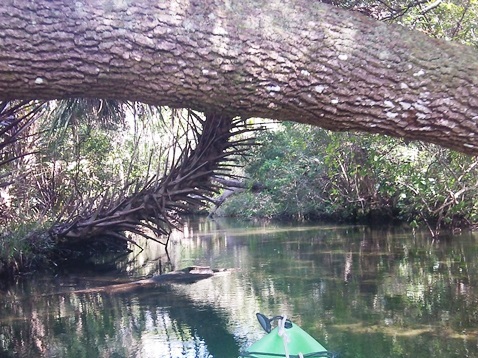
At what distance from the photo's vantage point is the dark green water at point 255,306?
5.10 metres

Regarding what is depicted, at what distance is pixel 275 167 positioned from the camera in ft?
69.1

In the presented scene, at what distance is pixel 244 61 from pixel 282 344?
1.58m

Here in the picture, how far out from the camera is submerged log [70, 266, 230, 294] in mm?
7719

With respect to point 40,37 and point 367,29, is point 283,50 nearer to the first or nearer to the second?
point 367,29

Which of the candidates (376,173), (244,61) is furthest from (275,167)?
(244,61)

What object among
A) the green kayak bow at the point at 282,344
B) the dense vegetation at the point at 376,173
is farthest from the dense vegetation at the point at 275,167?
the green kayak bow at the point at 282,344

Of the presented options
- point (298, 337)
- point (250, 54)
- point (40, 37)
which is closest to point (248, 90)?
point (250, 54)

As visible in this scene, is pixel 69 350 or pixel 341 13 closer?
pixel 341 13

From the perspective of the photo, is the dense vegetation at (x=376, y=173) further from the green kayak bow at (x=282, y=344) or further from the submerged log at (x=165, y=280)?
the green kayak bow at (x=282, y=344)

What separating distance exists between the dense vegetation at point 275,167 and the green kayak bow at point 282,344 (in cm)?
368

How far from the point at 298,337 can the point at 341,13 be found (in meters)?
1.75

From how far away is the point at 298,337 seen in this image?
3.31 m

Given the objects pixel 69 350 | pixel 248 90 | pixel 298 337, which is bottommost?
pixel 69 350

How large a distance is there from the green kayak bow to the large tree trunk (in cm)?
119
